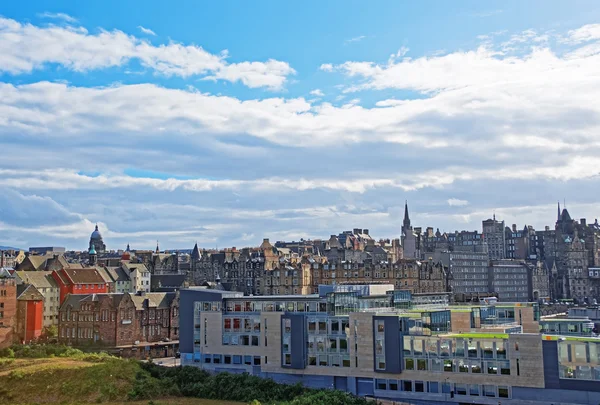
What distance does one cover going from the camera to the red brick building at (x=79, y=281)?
14212cm

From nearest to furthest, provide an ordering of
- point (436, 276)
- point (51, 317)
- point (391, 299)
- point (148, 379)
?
point (148, 379) < point (391, 299) < point (51, 317) < point (436, 276)

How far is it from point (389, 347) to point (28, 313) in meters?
76.7

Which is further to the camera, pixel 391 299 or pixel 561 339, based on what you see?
pixel 391 299

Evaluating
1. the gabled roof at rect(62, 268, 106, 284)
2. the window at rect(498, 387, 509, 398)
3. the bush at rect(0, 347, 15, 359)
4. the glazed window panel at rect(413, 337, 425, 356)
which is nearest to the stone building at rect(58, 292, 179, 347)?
the gabled roof at rect(62, 268, 106, 284)

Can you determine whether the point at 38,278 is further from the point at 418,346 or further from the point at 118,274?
the point at 418,346

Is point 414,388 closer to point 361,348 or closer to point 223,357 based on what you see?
point 361,348

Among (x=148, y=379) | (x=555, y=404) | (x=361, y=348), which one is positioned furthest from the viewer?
(x=148, y=379)

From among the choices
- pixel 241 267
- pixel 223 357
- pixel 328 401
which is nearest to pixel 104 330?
pixel 223 357

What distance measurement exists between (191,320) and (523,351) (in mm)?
48277

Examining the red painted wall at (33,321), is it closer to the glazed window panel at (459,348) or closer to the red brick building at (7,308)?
the red brick building at (7,308)

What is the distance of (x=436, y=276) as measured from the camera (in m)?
170

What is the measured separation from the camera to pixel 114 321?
12650 cm

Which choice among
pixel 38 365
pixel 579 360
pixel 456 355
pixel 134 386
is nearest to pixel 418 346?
pixel 456 355

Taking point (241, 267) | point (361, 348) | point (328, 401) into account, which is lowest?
point (328, 401)
